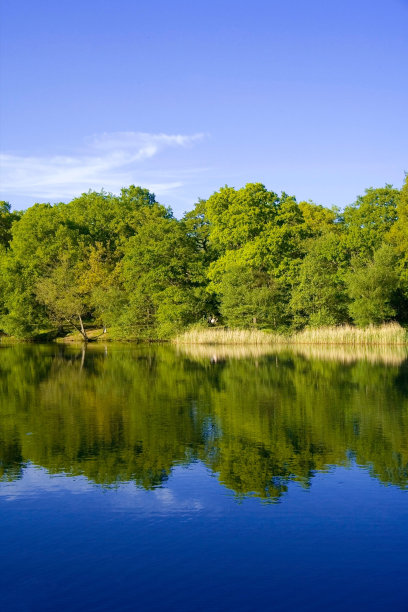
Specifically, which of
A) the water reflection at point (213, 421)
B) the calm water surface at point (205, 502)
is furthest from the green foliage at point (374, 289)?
the calm water surface at point (205, 502)

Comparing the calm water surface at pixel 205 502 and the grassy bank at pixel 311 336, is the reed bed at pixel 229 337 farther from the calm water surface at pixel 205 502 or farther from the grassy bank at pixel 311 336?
the calm water surface at pixel 205 502

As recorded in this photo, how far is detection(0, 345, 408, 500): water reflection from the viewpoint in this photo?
1516 cm

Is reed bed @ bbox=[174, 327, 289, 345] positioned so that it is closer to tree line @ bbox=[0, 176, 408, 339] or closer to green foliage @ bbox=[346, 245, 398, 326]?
tree line @ bbox=[0, 176, 408, 339]

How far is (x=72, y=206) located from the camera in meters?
93.0

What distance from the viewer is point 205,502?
12586 mm

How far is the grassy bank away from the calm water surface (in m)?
29.5

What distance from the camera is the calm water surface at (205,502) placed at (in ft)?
29.7

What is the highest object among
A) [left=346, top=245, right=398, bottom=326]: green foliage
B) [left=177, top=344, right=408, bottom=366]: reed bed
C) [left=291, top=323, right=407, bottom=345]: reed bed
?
[left=346, top=245, right=398, bottom=326]: green foliage

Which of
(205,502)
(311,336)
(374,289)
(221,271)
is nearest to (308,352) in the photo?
(311,336)

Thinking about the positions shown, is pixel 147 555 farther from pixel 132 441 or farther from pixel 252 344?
pixel 252 344

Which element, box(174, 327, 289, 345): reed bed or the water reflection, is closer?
the water reflection

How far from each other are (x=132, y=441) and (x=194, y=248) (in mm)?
54838

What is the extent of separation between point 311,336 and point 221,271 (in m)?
14.6

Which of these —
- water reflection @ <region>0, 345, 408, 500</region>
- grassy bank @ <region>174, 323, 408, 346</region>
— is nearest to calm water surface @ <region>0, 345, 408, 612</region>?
water reflection @ <region>0, 345, 408, 500</region>
